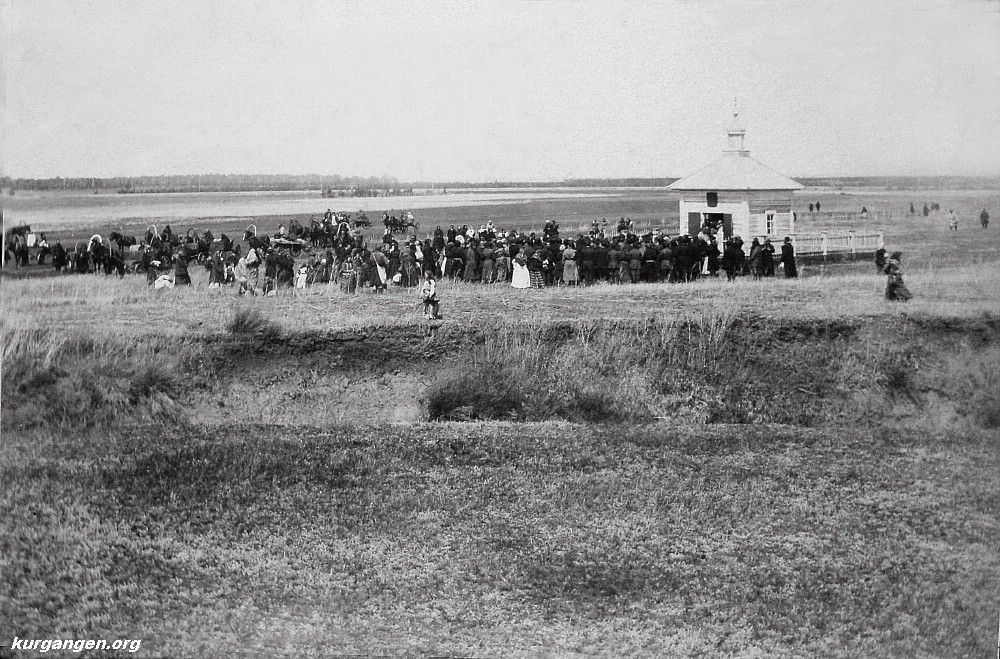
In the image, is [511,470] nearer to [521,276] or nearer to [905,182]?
[521,276]

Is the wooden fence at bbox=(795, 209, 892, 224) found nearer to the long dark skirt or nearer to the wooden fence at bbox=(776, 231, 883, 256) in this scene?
the wooden fence at bbox=(776, 231, 883, 256)

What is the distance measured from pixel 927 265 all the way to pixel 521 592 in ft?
13.1

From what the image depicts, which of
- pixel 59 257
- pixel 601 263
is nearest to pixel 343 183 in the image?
pixel 601 263

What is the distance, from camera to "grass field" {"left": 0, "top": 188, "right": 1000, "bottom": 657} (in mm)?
6758

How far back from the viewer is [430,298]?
7.81 meters

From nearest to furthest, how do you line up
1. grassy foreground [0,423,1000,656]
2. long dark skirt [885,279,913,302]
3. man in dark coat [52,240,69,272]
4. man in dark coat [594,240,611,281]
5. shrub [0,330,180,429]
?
grassy foreground [0,423,1000,656], shrub [0,330,180,429], man in dark coat [52,240,69,272], long dark skirt [885,279,913,302], man in dark coat [594,240,611,281]

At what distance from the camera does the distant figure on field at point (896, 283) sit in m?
7.89

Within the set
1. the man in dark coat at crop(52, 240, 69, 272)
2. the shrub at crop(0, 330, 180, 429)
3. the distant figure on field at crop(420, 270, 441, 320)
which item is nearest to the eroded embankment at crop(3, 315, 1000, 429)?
the shrub at crop(0, 330, 180, 429)

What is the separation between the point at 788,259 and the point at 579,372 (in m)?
1.84

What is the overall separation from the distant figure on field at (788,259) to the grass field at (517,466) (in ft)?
0.67

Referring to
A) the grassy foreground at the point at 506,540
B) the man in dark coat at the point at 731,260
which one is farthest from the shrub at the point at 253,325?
the man in dark coat at the point at 731,260

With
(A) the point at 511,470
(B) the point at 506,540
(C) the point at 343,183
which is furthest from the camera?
(C) the point at 343,183

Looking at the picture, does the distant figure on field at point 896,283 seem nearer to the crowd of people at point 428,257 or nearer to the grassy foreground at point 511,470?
the grassy foreground at point 511,470

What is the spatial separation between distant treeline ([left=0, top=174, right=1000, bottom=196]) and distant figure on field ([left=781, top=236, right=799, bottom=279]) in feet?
1.58
